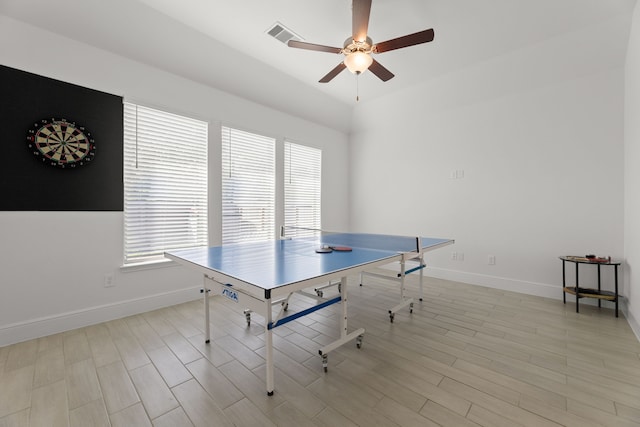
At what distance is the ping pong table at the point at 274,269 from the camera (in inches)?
58.5

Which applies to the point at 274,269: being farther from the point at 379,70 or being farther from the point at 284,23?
the point at 284,23

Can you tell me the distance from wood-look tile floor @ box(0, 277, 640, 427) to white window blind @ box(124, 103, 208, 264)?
918 mm

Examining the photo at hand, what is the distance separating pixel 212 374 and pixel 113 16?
3.38 meters

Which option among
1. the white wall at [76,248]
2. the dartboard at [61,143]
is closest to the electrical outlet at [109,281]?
the white wall at [76,248]

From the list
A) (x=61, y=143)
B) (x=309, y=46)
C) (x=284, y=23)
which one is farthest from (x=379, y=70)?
(x=61, y=143)

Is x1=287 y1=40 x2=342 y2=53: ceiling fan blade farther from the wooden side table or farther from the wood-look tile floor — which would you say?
the wooden side table

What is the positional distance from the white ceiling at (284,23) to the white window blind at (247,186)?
0.80m

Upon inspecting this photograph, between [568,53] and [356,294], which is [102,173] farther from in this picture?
[568,53]

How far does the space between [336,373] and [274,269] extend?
946mm

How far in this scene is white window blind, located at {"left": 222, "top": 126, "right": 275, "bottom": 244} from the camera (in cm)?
395

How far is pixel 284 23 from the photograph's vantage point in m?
2.85

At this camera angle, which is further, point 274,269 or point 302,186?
point 302,186

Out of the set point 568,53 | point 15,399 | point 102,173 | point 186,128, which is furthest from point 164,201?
point 568,53

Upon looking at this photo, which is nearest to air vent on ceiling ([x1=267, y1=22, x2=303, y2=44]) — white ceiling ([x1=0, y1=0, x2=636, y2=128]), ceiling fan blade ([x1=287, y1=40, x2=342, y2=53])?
white ceiling ([x1=0, y1=0, x2=636, y2=128])
